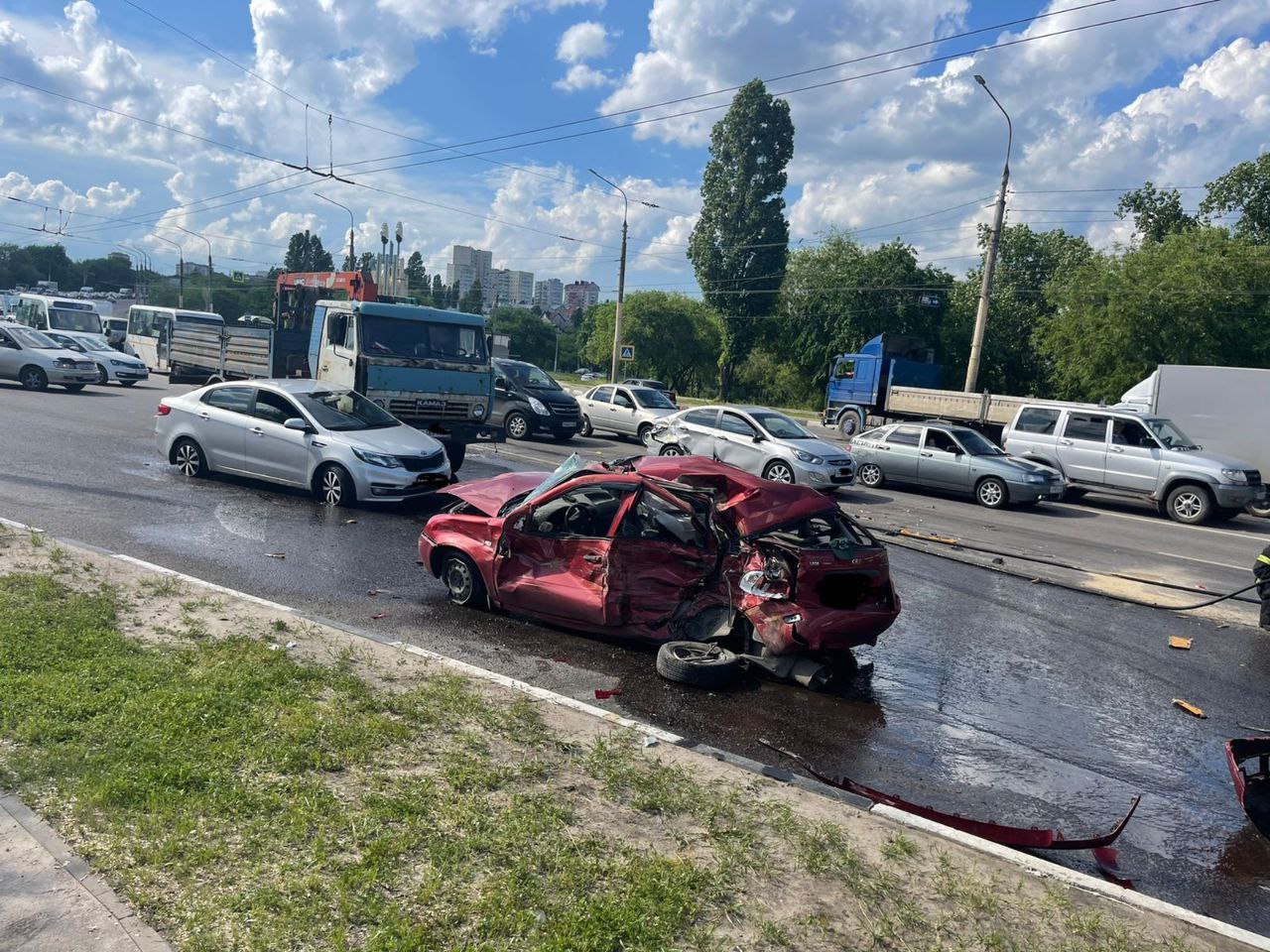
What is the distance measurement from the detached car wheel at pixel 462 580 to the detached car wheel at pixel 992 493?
37.8ft

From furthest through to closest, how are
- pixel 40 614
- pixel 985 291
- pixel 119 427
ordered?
pixel 985 291, pixel 119 427, pixel 40 614

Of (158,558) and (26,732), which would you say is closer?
(26,732)

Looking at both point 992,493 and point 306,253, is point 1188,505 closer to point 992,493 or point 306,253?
point 992,493

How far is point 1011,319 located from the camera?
52688 mm

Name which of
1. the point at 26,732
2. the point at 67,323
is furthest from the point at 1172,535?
the point at 67,323

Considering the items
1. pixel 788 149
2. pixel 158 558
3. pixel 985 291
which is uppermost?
pixel 788 149

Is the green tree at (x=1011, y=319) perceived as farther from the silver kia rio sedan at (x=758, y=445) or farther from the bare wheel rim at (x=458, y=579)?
the bare wheel rim at (x=458, y=579)

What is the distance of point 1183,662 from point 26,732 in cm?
866

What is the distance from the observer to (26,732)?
466 cm

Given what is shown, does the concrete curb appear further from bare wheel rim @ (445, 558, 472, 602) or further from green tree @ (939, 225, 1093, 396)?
green tree @ (939, 225, 1093, 396)

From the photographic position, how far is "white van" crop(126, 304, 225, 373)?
1346 inches

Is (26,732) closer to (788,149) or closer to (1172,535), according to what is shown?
(1172,535)

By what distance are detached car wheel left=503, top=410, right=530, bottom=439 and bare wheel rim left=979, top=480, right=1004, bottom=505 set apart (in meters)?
10.2

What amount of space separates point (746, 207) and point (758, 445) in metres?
38.9
